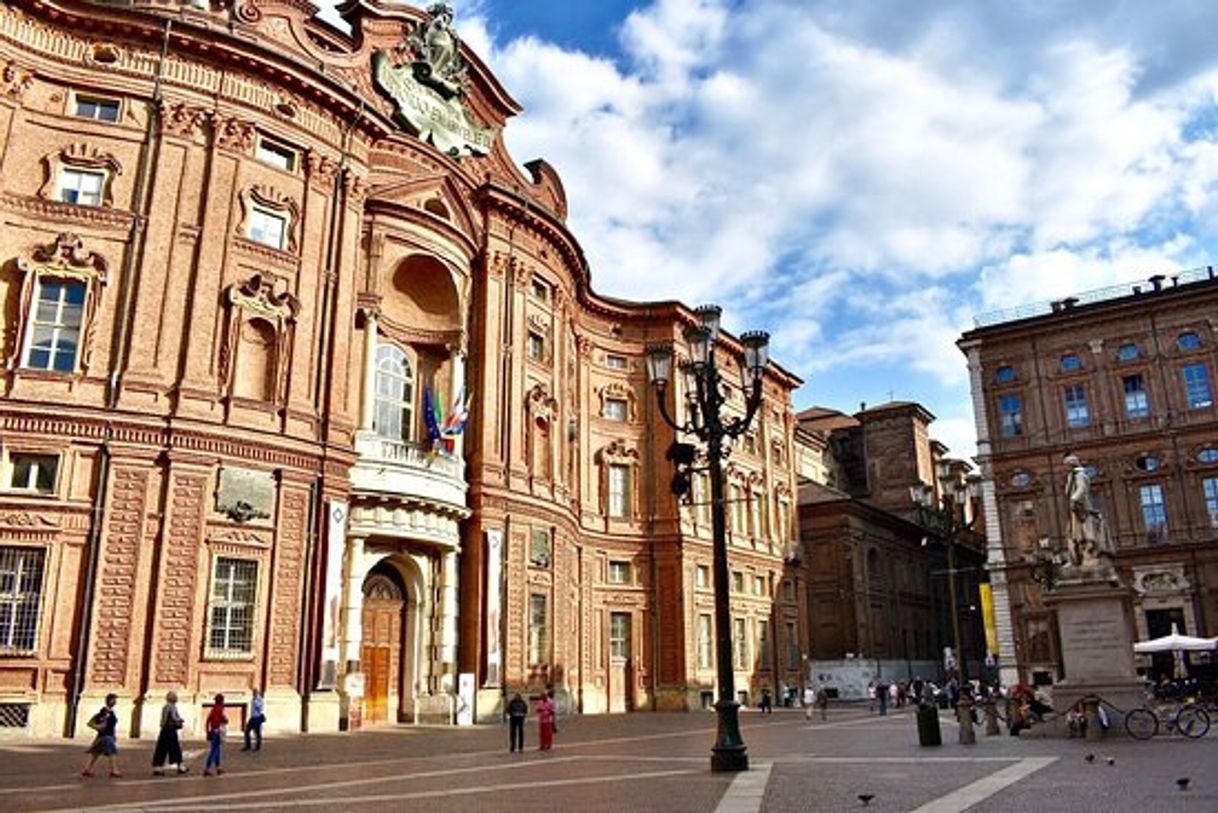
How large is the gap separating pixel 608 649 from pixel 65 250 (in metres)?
27.4

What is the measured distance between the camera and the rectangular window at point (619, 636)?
43938 millimetres

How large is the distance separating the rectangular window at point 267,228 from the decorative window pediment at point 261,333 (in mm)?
1310

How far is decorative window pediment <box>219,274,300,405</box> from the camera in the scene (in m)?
26.5

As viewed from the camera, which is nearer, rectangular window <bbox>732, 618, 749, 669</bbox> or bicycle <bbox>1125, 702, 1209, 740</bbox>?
bicycle <bbox>1125, 702, 1209, 740</bbox>

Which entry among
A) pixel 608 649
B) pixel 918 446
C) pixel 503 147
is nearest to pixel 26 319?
pixel 503 147

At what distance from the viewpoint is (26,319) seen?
24359mm

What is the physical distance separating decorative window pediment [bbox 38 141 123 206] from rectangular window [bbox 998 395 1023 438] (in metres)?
46.5

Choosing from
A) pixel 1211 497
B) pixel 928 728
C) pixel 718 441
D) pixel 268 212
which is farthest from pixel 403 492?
pixel 1211 497

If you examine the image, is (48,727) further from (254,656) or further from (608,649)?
(608,649)

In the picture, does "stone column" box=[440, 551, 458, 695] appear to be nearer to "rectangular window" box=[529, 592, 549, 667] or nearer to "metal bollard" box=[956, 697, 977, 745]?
"rectangular window" box=[529, 592, 549, 667]

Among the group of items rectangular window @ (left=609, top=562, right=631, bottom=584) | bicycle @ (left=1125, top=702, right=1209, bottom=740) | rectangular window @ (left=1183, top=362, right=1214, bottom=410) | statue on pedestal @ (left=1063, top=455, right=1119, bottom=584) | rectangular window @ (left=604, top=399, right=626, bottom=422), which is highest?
rectangular window @ (left=1183, top=362, right=1214, bottom=410)

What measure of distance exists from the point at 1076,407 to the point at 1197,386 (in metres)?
5.81

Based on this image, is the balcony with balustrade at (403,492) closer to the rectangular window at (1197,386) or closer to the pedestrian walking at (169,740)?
the pedestrian walking at (169,740)

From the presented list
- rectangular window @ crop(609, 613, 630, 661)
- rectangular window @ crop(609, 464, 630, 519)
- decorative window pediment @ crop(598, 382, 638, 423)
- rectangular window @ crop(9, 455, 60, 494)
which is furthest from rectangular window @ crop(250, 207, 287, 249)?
rectangular window @ crop(609, 613, 630, 661)
